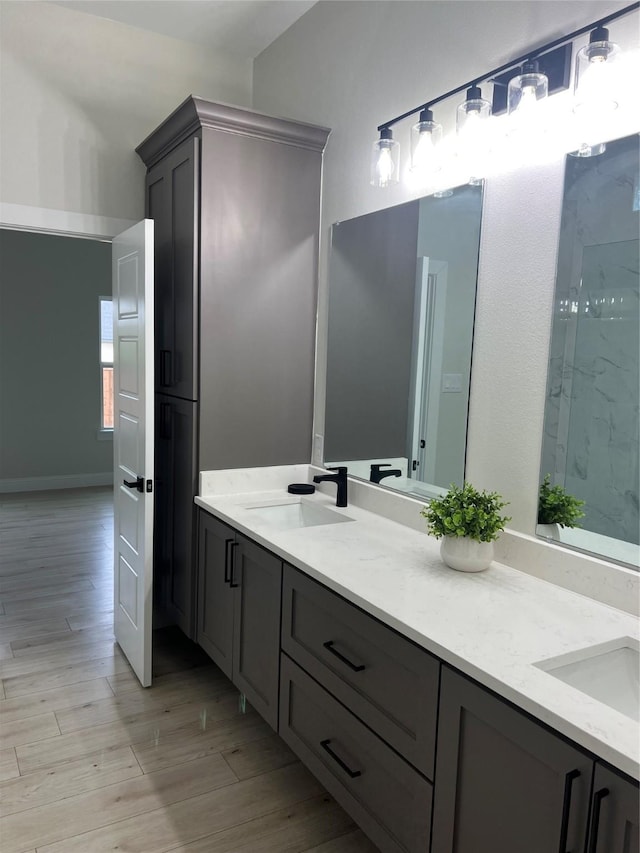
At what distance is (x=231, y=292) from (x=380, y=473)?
1.00 metres

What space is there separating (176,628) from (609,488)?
2539mm

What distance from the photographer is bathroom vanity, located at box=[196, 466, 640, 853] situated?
1120 millimetres

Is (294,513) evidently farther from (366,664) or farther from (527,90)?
(527,90)

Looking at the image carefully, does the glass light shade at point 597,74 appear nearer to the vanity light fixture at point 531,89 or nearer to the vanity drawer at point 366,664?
the vanity light fixture at point 531,89

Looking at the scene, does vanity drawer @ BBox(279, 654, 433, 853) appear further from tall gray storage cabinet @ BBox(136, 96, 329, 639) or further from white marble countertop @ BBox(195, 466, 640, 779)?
tall gray storage cabinet @ BBox(136, 96, 329, 639)

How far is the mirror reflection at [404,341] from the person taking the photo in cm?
213

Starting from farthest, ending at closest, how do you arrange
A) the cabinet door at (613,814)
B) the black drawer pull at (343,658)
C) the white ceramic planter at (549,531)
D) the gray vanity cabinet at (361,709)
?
the white ceramic planter at (549,531) → the black drawer pull at (343,658) → the gray vanity cabinet at (361,709) → the cabinet door at (613,814)

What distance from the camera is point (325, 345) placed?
288 cm

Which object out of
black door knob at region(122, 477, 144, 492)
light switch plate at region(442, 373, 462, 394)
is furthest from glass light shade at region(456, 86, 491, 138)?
black door knob at region(122, 477, 144, 492)

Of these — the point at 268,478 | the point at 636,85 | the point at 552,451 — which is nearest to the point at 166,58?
the point at 268,478

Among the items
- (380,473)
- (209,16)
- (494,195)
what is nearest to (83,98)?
(209,16)

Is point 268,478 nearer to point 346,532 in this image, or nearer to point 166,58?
point 346,532

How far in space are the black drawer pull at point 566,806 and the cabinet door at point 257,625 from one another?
114 cm

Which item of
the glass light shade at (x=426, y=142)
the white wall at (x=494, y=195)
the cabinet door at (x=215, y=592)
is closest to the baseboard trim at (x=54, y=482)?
the cabinet door at (x=215, y=592)
